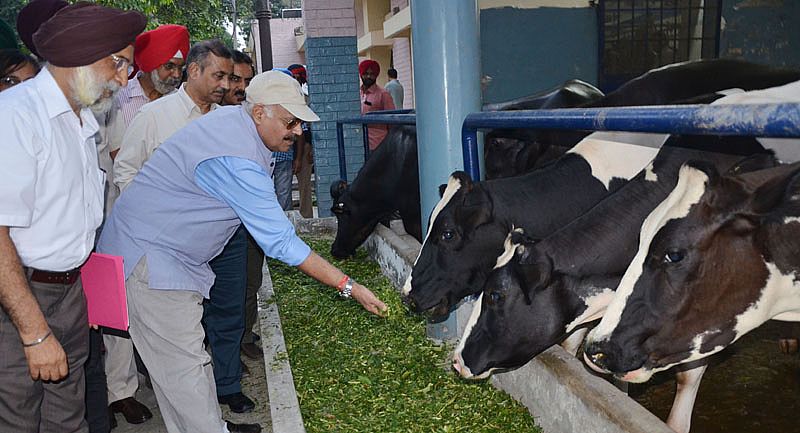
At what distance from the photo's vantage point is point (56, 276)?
2.47 m

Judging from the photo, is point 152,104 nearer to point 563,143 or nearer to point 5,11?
point 563,143

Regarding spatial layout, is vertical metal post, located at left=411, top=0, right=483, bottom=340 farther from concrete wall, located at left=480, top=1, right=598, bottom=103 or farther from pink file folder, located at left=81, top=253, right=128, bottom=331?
concrete wall, located at left=480, top=1, right=598, bottom=103

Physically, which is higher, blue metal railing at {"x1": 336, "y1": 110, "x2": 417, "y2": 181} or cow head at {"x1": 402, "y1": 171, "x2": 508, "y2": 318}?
blue metal railing at {"x1": 336, "y1": 110, "x2": 417, "y2": 181}

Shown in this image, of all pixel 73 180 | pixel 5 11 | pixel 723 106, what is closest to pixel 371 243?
pixel 73 180

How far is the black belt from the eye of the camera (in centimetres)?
241

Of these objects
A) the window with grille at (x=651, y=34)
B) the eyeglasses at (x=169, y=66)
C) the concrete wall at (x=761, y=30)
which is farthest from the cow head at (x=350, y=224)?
the concrete wall at (x=761, y=30)

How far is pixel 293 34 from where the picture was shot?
1280 inches

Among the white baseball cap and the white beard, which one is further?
the white baseball cap

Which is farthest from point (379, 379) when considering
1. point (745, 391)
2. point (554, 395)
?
point (745, 391)

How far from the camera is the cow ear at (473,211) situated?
371 centimetres

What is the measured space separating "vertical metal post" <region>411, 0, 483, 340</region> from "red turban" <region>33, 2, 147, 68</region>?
194 cm

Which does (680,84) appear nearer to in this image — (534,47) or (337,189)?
(337,189)

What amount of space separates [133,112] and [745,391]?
13.3 ft

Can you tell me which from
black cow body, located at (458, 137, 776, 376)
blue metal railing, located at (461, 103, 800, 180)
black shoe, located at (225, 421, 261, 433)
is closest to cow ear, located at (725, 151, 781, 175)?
black cow body, located at (458, 137, 776, 376)
